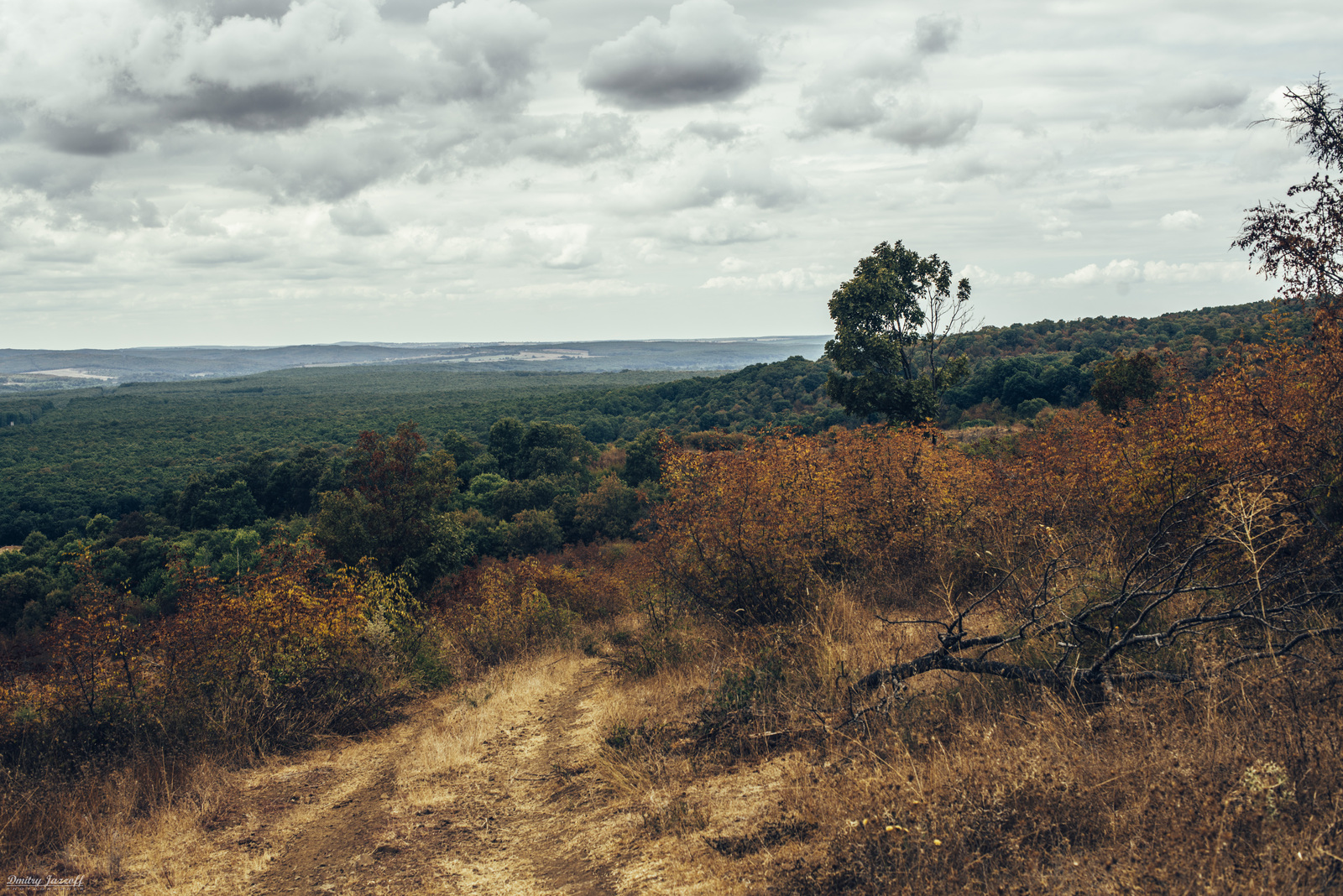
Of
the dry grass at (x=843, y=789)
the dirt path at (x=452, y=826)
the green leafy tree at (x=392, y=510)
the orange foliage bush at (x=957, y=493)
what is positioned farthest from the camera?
the green leafy tree at (x=392, y=510)

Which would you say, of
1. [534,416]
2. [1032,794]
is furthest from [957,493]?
[534,416]

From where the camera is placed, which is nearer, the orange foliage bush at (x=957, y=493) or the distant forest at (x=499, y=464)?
the orange foliage bush at (x=957, y=493)

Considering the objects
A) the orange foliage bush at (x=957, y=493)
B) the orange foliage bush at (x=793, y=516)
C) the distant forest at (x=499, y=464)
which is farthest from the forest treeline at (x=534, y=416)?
the orange foliage bush at (x=957, y=493)

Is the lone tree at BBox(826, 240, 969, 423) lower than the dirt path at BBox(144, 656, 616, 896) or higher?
higher

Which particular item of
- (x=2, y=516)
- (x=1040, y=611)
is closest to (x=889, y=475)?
(x=1040, y=611)

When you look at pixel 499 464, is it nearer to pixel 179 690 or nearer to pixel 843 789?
pixel 179 690

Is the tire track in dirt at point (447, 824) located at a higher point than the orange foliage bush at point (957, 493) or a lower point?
lower

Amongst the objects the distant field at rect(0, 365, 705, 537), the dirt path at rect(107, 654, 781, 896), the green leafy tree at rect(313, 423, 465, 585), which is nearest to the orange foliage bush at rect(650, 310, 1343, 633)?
the dirt path at rect(107, 654, 781, 896)

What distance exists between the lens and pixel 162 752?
7051 millimetres

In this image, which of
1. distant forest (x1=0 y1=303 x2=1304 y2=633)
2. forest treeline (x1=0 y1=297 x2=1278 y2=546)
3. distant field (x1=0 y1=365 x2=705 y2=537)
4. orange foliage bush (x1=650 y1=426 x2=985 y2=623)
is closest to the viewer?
orange foliage bush (x1=650 y1=426 x2=985 y2=623)

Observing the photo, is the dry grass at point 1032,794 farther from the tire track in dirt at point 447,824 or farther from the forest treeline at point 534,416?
the forest treeline at point 534,416

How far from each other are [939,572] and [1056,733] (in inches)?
197

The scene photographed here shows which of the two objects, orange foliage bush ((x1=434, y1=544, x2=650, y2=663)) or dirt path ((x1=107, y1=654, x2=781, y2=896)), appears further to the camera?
orange foliage bush ((x1=434, y1=544, x2=650, y2=663))

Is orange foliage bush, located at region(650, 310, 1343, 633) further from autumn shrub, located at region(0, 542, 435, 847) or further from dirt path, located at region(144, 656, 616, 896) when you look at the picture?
autumn shrub, located at region(0, 542, 435, 847)
